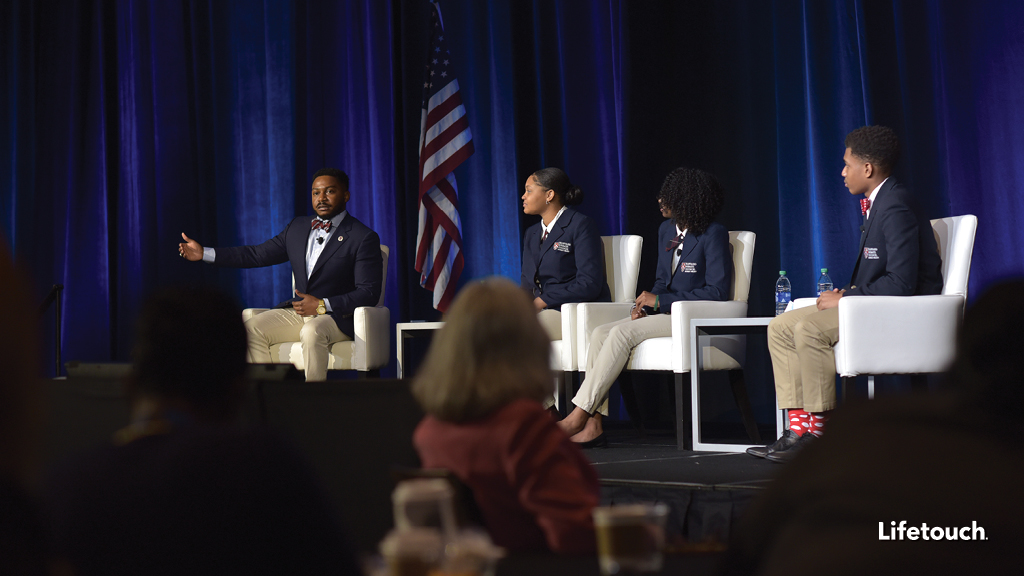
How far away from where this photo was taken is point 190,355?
3.29 feet

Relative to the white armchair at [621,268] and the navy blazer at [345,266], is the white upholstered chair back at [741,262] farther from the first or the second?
the navy blazer at [345,266]

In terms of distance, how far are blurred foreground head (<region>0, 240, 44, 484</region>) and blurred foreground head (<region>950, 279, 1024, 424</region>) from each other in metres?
0.72

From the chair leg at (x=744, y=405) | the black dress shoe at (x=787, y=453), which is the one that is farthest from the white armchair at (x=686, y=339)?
the black dress shoe at (x=787, y=453)

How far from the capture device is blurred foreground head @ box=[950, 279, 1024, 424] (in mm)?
721

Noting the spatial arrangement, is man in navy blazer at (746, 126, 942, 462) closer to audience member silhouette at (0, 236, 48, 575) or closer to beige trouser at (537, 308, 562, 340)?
beige trouser at (537, 308, 562, 340)

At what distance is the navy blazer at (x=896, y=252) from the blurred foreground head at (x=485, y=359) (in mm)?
2260

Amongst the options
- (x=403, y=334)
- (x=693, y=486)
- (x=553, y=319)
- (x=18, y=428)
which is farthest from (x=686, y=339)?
(x=18, y=428)

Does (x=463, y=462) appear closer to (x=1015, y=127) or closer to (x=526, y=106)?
(x=1015, y=127)

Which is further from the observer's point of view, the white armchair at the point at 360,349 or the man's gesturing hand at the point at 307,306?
the man's gesturing hand at the point at 307,306

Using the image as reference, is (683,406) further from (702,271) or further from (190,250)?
(190,250)

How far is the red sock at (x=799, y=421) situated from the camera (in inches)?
130

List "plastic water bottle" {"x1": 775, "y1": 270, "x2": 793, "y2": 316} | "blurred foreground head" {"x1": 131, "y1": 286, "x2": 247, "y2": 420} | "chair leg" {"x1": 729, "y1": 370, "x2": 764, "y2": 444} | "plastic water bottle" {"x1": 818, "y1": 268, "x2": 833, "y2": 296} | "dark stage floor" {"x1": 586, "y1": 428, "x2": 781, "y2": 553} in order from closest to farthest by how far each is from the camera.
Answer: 1. "blurred foreground head" {"x1": 131, "y1": 286, "x2": 247, "y2": 420}
2. "dark stage floor" {"x1": 586, "y1": 428, "x2": 781, "y2": 553}
3. "chair leg" {"x1": 729, "y1": 370, "x2": 764, "y2": 444}
4. "plastic water bottle" {"x1": 818, "y1": 268, "x2": 833, "y2": 296}
5. "plastic water bottle" {"x1": 775, "y1": 270, "x2": 793, "y2": 316}

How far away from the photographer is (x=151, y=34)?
604cm

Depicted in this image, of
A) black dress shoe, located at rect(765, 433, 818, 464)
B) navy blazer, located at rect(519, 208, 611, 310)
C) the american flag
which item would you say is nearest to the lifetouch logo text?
black dress shoe, located at rect(765, 433, 818, 464)
